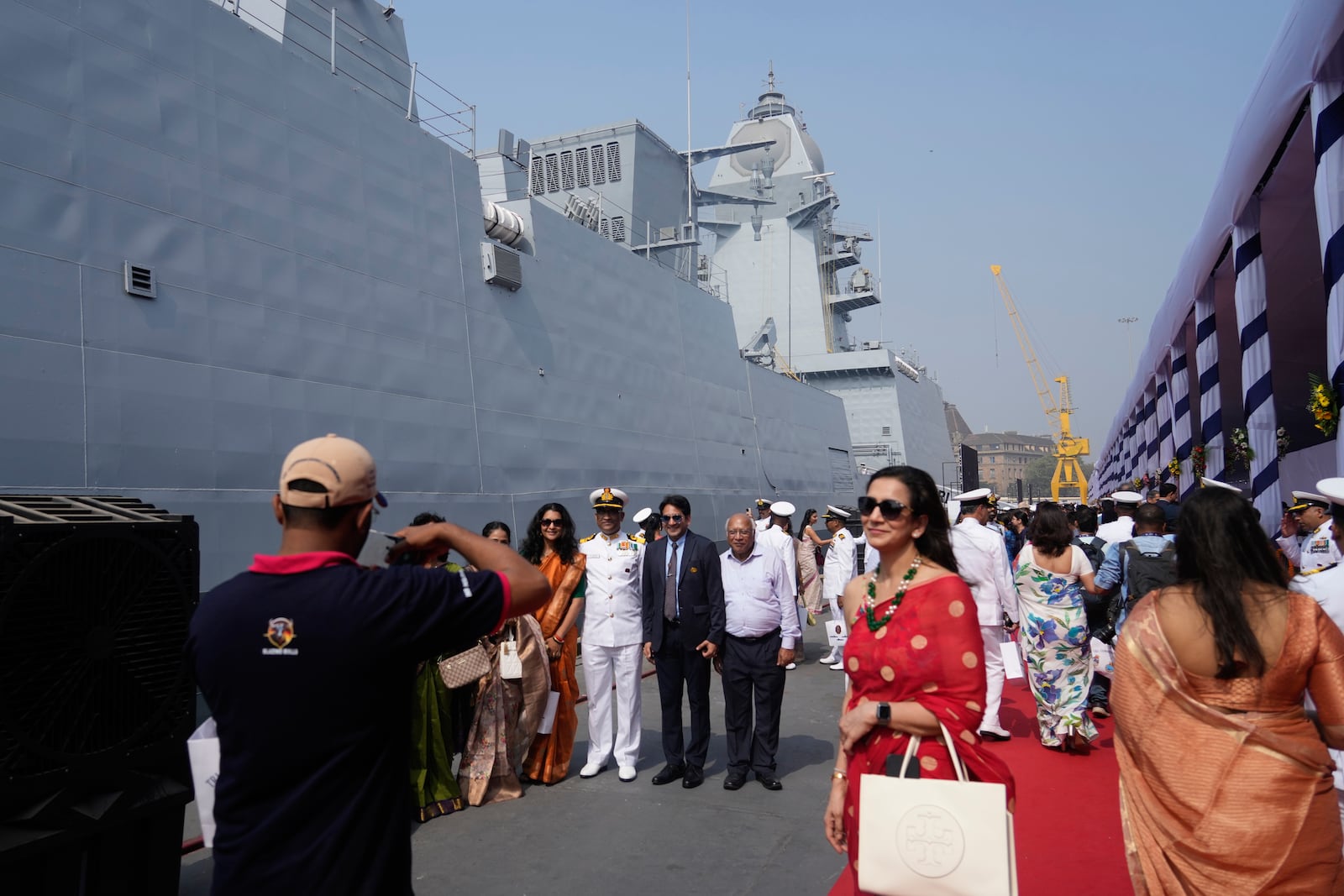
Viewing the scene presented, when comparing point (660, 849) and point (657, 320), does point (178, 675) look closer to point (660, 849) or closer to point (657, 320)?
point (660, 849)

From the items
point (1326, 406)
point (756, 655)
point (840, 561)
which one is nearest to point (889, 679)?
point (756, 655)

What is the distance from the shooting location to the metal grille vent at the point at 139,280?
21.2 feet

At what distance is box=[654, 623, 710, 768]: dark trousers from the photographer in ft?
16.4

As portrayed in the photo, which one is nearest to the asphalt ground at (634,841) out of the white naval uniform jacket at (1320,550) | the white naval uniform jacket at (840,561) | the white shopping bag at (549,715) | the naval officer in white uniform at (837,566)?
the white shopping bag at (549,715)

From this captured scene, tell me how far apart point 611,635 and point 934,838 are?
11.3 feet

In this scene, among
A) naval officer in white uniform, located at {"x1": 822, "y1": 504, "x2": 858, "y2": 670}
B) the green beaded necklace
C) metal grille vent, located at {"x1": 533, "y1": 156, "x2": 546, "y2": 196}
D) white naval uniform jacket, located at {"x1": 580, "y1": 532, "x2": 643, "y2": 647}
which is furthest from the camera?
metal grille vent, located at {"x1": 533, "y1": 156, "x2": 546, "y2": 196}

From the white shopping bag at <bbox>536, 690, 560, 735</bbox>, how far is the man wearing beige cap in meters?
3.27

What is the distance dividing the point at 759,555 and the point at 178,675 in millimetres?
3142

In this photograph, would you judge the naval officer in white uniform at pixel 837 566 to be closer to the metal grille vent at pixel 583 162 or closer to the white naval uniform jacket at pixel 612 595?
the white naval uniform jacket at pixel 612 595

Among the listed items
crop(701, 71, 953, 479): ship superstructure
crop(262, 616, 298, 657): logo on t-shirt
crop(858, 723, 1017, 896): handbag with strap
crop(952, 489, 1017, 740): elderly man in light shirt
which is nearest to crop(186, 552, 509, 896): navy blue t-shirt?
crop(262, 616, 298, 657): logo on t-shirt

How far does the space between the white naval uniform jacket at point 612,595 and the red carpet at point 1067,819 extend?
90.1 inches

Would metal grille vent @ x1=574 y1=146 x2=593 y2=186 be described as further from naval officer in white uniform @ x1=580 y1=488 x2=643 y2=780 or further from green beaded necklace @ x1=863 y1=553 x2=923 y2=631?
green beaded necklace @ x1=863 y1=553 x2=923 y2=631

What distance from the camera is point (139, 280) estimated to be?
654cm

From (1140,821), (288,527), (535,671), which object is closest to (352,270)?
(535,671)
